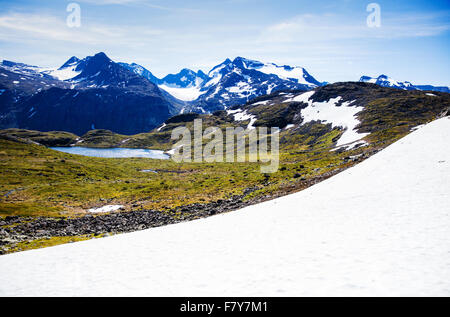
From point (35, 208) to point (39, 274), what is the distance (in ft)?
175

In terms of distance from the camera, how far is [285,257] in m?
12.0

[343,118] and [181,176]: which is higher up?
[343,118]

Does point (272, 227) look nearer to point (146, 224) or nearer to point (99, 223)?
point (146, 224)

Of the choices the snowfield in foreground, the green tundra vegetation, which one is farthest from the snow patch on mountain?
the snowfield in foreground

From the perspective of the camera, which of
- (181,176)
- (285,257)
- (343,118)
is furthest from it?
(343,118)

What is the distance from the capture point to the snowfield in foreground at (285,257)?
9.29m

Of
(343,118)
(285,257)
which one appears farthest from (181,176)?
(343,118)

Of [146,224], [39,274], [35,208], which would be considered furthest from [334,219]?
[35,208]

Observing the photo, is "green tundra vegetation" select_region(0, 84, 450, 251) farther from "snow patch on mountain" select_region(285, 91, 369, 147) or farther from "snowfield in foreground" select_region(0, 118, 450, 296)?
"snowfield in foreground" select_region(0, 118, 450, 296)

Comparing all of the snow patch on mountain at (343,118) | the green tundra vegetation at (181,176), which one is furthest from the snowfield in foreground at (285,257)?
the snow patch on mountain at (343,118)

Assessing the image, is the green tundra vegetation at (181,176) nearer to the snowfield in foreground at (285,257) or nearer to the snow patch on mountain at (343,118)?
the snow patch on mountain at (343,118)

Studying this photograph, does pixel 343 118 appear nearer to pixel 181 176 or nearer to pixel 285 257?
pixel 181 176

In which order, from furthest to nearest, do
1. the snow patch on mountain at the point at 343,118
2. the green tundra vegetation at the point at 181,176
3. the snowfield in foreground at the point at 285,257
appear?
the snow patch on mountain at the point at 343,118
the green tundra vegetation at the point at 181,176
the snowfield in foreground at the point at 285,257

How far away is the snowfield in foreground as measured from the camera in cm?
929
